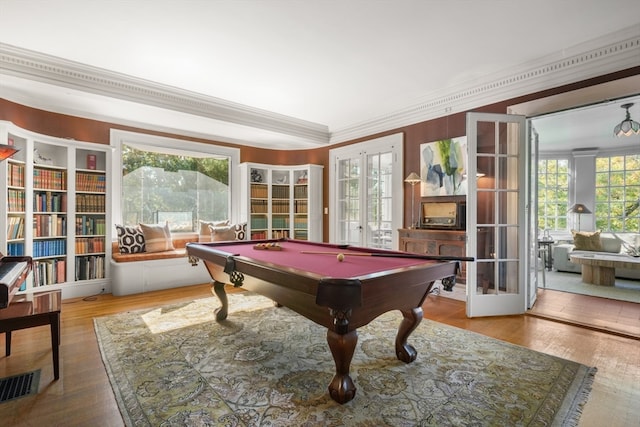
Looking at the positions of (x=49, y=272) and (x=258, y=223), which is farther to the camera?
(x=258, y=223)

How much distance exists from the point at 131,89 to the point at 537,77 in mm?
4728

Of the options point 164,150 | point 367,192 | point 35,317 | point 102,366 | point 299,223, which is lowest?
point 102,366

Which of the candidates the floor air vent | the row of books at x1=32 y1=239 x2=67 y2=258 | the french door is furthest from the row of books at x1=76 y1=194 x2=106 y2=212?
the french door

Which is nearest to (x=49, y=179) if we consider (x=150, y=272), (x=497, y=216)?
(x=150, y=272)

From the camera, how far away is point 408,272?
1.90 meters

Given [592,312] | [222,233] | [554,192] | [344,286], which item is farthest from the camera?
[554,192]

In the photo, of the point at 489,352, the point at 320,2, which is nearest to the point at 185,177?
the point at 320,2

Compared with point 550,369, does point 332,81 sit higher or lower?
higher

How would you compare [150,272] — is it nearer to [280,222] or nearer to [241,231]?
[241,231]

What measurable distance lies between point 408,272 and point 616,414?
1360 millimetres

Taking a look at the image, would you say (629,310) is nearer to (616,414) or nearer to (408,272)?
(616,414)

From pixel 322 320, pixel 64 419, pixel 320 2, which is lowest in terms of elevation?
pixel 64 419

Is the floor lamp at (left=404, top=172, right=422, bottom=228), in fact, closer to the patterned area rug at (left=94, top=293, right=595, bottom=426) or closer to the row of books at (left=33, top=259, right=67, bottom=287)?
the patterned area rug at (left=94, top=293, right=595, bottom=426)

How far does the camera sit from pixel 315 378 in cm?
211
